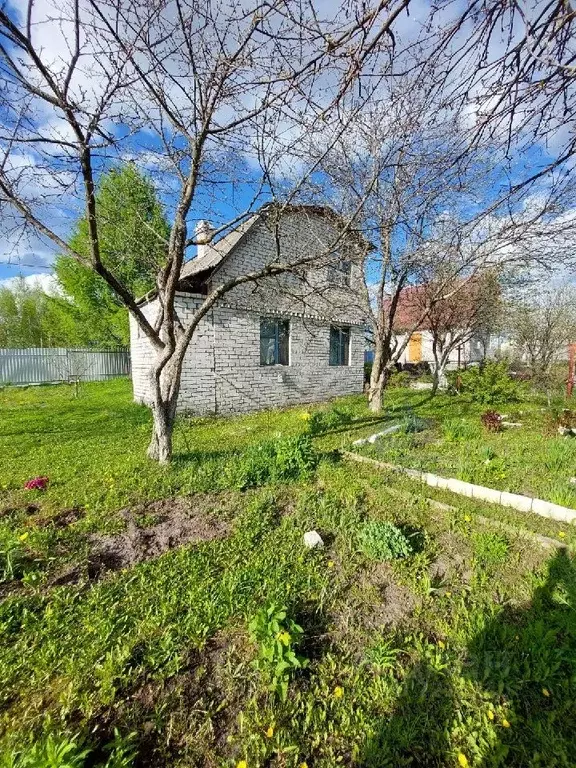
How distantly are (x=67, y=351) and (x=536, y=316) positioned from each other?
21366 mm

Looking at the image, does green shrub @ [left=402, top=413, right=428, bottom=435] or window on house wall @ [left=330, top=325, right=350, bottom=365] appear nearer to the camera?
green shrub @ [left=402, top=413, right=428, bottom=435]

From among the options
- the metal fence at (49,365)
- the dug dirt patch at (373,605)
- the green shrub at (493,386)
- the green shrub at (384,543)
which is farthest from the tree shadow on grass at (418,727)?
the metal fence at (49,365)

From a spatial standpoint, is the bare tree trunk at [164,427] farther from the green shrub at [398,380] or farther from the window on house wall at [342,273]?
the green shrub at [398,380]

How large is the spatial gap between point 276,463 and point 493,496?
2498mm

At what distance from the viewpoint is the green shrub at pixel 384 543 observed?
2670 millimetres

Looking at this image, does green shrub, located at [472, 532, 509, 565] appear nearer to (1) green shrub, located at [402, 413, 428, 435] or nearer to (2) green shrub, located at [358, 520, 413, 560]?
(2) green shrub, located at [358, 520, 413, 560]

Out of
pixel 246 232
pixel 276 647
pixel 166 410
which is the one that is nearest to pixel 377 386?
pixel 246 232

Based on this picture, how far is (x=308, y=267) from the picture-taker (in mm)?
4348

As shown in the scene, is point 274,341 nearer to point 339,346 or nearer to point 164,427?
point 339,346

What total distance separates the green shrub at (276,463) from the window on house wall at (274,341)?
5.04 metres

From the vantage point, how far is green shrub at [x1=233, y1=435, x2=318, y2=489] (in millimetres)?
4008

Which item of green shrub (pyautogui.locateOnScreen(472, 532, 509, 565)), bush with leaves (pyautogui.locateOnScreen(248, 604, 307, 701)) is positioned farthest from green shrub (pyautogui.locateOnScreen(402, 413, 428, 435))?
bush with leaves (pyautogui.locateOnScreen(248, 604, 307, 701))

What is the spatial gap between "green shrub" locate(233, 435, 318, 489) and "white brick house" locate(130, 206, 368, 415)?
146 inches

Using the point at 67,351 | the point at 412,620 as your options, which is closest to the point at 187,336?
the point at 412,620
